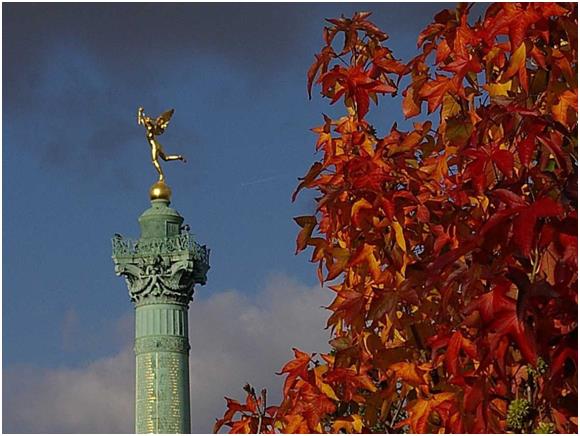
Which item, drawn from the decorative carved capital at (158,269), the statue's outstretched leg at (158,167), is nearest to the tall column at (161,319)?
the decorative carved capital at (158,269)

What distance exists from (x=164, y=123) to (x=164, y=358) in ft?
14.3

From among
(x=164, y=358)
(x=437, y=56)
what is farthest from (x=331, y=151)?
(x=164, y=358)

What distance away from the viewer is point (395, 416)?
324 centimetres

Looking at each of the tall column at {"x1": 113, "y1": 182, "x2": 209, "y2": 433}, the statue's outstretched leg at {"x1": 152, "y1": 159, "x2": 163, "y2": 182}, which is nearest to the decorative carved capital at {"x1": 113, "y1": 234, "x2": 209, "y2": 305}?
the tall column at {"x1": 113, "y1": 182, "x2": 209, "y2": 433}

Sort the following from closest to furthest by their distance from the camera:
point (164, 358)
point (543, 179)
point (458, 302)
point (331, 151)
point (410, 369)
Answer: point (543, 179)
point (458, 302)
point (410, 369)
point (331, 151)
point (164, 358)

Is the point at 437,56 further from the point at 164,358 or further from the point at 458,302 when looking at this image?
the point at 164,358

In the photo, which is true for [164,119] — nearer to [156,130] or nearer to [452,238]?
[156,130]

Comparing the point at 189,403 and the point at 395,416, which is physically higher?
the point at 189,403

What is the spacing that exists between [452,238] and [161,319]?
19907mm

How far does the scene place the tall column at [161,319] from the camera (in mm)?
22344

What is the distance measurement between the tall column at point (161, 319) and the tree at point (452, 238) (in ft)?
62.0

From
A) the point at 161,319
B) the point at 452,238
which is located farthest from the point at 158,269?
the point at 452,238

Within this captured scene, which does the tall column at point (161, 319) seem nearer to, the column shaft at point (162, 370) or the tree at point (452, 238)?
the column shaft at point (162, 370)

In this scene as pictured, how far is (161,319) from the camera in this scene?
22.4 m
